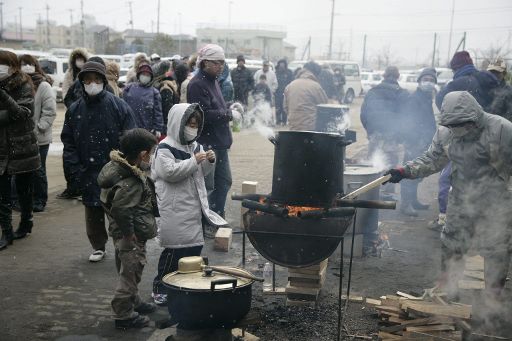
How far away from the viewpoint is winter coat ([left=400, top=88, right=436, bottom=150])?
885 cm

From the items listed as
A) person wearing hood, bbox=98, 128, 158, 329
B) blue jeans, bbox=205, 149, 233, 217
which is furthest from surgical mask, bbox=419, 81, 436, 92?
person wearing hood, bbox=98, 128, 158, 329

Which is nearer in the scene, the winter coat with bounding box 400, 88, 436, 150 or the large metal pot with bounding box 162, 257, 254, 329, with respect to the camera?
the large metal pot with bounding box 162, 257, 254, 329

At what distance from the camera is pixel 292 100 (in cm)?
984

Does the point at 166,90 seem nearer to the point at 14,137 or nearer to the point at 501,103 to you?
the point at 14,137

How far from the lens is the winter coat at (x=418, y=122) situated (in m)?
8.85

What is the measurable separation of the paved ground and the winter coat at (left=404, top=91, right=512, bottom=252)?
106 centimetres

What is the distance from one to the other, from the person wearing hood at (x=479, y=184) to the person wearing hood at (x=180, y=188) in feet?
6.91

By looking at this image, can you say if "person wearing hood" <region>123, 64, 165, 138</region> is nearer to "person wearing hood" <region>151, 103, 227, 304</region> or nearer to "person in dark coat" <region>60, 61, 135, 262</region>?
"person in dark coat" <region>60, 61, 135, 262</region>

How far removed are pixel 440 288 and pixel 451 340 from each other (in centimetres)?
113

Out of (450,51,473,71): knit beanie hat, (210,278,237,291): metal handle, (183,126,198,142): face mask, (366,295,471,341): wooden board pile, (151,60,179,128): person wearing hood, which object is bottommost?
(366,295,471,341): wooden board pile

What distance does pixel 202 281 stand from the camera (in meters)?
3.87

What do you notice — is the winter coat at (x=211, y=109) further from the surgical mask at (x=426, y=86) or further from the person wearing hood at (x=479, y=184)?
the surgical mask at (x=426, y=86)

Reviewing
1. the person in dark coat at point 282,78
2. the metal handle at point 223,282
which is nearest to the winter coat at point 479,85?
the metal handle at point 223,282

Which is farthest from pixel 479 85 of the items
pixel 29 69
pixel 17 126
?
pixel 29 69
